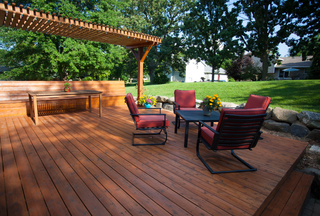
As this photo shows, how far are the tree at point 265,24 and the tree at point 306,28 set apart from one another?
0.53 m

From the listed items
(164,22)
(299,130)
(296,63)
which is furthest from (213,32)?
(299,130)

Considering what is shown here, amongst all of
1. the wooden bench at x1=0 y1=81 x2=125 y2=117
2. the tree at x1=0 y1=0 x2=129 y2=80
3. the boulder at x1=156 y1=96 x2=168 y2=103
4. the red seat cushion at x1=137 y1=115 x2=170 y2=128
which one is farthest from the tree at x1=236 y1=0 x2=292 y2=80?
the red seat cushion at x1=137 y1=115 x2=170 y2=128

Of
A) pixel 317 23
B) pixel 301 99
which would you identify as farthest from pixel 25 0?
pixel 317 23

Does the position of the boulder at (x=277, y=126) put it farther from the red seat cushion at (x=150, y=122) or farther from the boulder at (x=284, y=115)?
the red seat cushion at (x=150, y=122)

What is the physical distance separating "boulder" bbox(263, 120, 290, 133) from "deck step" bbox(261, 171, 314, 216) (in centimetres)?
186

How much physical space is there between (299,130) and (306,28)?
43.1 ft

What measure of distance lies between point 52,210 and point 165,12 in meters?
24.7

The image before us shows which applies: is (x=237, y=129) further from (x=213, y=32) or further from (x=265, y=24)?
(x=213, y=32)

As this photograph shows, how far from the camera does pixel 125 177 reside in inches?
87.4

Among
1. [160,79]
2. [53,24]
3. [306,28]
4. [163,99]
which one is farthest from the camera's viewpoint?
[160,79]

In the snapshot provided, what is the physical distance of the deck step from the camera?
1.97 metres

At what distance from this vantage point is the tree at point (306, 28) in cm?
1230

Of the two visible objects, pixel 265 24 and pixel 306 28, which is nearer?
pixel 306 28

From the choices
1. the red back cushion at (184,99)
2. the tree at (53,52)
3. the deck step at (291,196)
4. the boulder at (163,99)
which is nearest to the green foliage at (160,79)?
the tree at (53,52)
